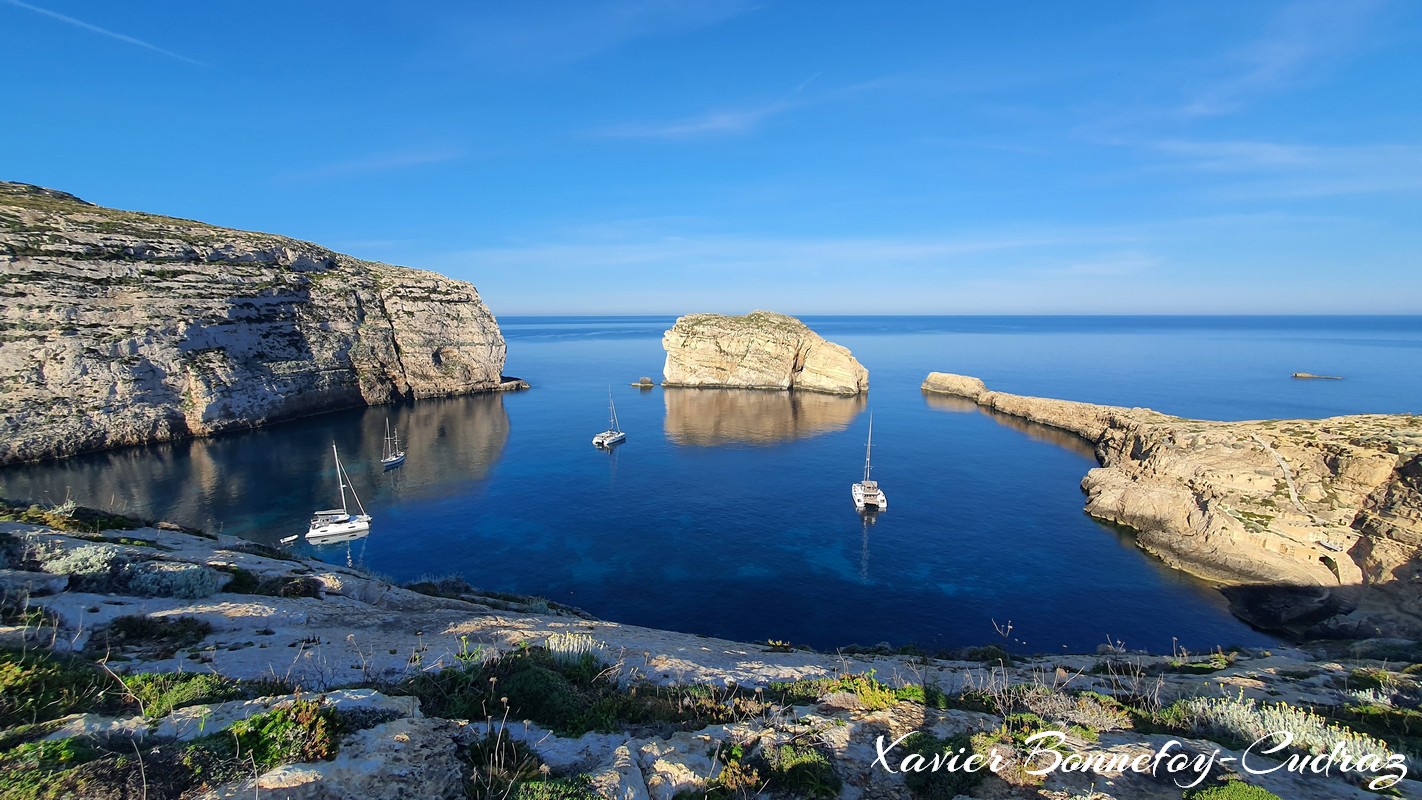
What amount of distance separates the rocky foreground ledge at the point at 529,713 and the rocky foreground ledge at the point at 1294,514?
2580 cm

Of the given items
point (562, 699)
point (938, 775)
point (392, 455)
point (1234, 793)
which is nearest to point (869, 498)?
point (938, 775)

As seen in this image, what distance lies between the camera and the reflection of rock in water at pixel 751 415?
84.6m

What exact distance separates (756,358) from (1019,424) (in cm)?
5510

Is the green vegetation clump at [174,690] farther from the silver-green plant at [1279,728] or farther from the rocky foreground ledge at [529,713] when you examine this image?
the silver-green plant at [1279,728]

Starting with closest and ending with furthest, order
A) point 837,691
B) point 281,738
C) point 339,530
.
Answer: point 281,738 < point 837,691 < point 339,530

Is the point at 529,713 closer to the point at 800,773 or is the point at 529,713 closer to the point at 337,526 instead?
the point at 800,773

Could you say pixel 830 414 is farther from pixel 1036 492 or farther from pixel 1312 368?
pixel 1312 368

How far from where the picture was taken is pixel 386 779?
293 inches

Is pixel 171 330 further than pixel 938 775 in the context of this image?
Yes

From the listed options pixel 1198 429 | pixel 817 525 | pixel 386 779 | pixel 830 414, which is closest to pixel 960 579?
pixel 817 525

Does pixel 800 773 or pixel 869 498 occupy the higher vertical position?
pixel 800 773

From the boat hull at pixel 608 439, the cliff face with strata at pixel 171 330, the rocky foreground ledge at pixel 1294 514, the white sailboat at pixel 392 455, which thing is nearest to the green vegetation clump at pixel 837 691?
the rocky foreground ledge at pixel 1294 514

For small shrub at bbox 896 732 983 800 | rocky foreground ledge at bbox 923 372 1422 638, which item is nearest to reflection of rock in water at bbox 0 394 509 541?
small shrub at bbox 896 732 983 800

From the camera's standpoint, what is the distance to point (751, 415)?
99.9 metres
